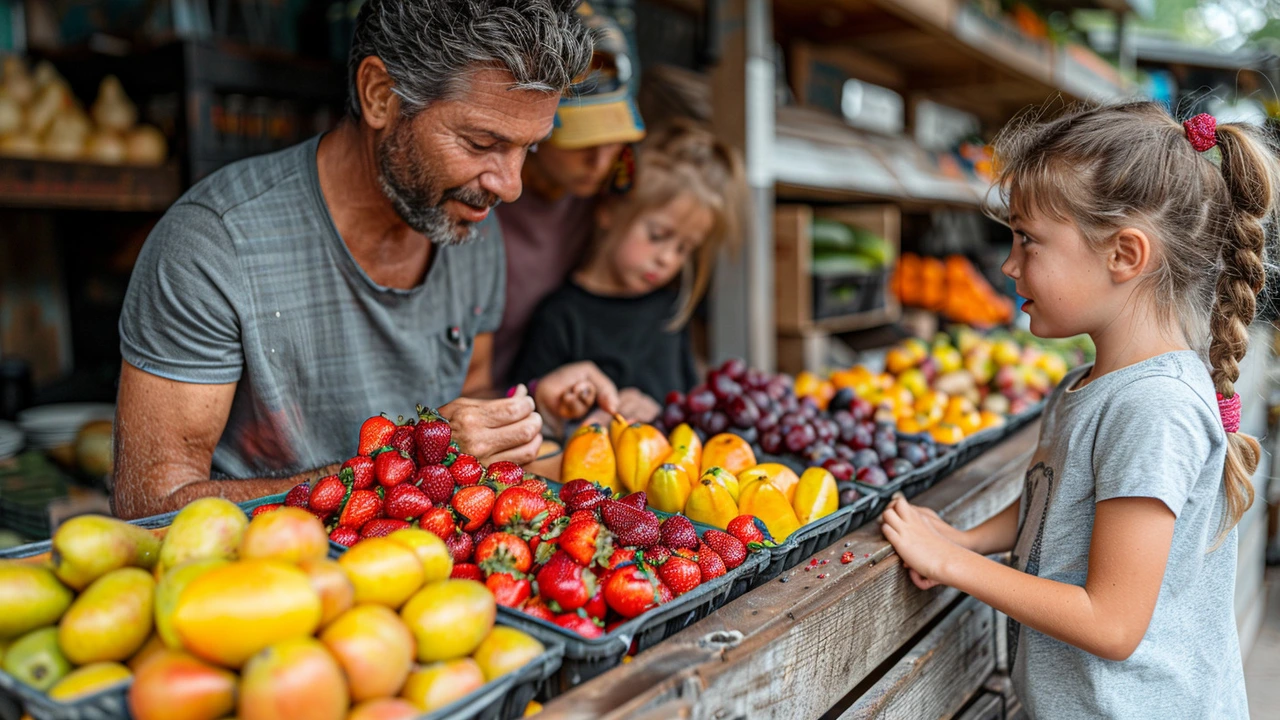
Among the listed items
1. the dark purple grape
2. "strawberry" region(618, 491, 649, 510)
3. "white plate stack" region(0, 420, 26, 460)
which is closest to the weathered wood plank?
the dark purple grape

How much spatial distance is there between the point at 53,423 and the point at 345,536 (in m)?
2.57

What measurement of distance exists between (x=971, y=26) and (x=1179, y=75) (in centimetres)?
844

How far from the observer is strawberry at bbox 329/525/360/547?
125 centimetres

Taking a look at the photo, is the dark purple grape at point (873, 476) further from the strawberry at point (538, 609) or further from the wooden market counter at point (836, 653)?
the strawberry at point (538, 609)

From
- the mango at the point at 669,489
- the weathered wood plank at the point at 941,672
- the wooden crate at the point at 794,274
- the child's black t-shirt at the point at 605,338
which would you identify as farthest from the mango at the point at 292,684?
the wooden crate at the point at 794,274

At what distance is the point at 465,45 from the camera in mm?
1730

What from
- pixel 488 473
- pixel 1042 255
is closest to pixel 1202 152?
pixel 1042 255

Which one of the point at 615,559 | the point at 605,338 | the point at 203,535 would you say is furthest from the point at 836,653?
the point at 605,338

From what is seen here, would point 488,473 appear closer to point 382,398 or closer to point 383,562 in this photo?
point 383,562

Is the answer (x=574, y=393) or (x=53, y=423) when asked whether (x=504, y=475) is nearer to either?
(x=574, y=393)

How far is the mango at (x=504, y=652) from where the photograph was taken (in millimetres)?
1012

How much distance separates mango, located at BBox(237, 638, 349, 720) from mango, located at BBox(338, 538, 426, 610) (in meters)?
0.12

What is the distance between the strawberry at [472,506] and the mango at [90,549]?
0.44m

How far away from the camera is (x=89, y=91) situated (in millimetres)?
3352
